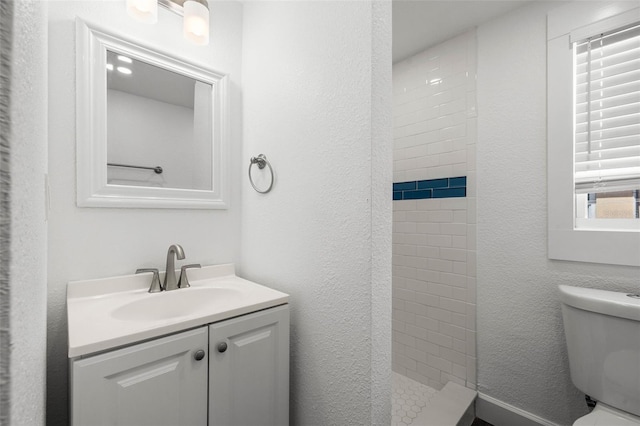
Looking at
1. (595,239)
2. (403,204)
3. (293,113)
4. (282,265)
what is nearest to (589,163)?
(595,239)

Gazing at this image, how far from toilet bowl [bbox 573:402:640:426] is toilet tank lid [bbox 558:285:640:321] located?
37 centimetres

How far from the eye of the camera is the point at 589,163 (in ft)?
4.27

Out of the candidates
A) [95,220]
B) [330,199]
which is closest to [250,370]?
[330,199]

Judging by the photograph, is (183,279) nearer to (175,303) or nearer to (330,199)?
(175,303)

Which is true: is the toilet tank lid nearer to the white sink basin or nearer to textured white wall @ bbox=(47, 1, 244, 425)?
the white sink basin

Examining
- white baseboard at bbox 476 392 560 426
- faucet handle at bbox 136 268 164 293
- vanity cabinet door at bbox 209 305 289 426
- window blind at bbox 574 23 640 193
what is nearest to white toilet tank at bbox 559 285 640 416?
white baseboard at bbox 476 392 560 426

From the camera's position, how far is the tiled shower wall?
1656 mm

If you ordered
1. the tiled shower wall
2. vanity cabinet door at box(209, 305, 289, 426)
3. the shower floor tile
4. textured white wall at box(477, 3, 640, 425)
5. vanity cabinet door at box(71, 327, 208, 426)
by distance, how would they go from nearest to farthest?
vanity cabinet door at box(71, 327, 208, 426) → vanity cabinet door at box(209, 305, 289, 426) → textured white wall at box(477, 3, 640, 425) → the shower floor tile → the tiled shower wall

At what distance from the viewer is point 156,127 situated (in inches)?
49.4

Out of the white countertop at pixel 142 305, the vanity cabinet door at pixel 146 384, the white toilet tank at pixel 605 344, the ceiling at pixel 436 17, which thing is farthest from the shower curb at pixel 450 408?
the ceiling at pixel 436 17

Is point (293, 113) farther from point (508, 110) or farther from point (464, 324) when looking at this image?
point (464, 324)

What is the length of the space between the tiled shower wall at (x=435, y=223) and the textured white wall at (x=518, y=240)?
0.07 meters

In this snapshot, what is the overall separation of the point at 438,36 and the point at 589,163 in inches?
42.4

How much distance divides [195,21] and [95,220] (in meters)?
0.92
